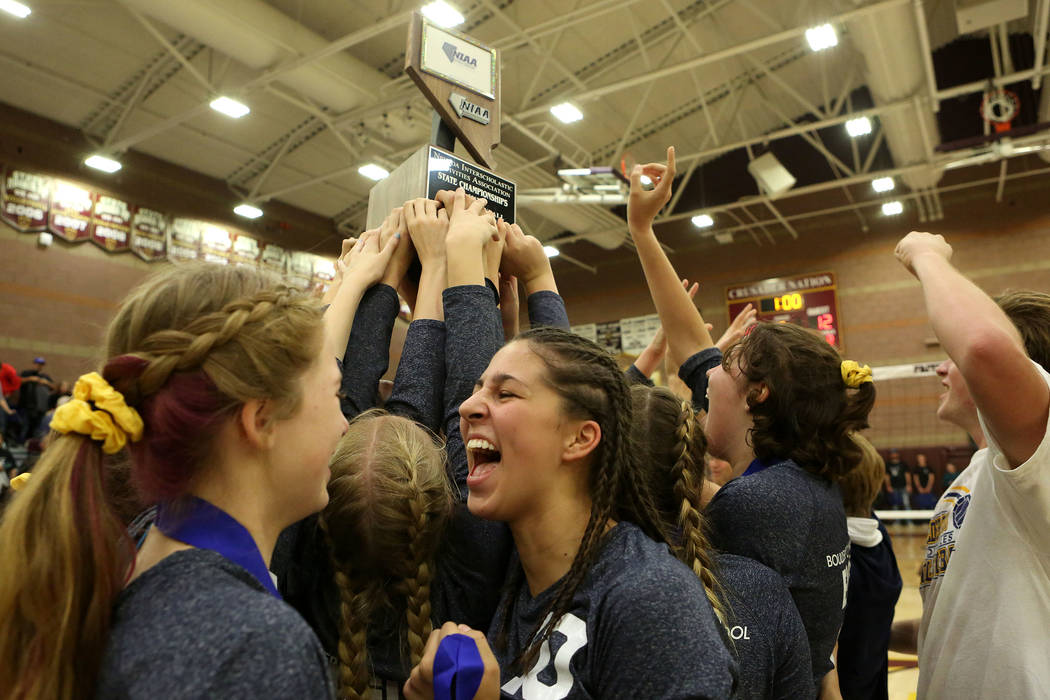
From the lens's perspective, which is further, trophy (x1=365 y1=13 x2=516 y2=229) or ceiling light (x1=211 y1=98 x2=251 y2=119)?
ceiling light (x1=211 y1=98 x2=251 y2=119)

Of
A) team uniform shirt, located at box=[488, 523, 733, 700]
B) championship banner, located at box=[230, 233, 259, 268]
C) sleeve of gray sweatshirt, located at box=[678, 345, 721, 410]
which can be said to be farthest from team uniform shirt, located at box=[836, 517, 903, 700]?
championship banner, located at box=[230, 233, 259, 268]

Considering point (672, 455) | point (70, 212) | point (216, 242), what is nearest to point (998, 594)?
point (672, 455)

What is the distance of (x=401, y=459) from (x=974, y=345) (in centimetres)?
97

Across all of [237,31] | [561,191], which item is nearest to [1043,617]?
[237,31]

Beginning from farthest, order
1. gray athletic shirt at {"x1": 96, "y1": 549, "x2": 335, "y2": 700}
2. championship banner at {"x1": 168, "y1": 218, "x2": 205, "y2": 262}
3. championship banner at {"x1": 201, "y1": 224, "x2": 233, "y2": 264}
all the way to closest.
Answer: championship banner at {"x1": 201, "y1": 224, "x2": 233, "y2": 264}
championship banner at {"x1": 168, "y1": 218, "x2": 205, "y2": 262}
gray athletic shirt at {"x1": 96, "y1": 549, "x2": 335, "y2": 700}

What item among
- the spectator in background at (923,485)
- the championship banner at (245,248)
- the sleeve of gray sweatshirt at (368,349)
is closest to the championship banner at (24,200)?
the championship banner at (245,248)

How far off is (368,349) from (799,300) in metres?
11.7

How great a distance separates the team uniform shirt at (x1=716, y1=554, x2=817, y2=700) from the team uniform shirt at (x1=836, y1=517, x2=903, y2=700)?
2.08 ft

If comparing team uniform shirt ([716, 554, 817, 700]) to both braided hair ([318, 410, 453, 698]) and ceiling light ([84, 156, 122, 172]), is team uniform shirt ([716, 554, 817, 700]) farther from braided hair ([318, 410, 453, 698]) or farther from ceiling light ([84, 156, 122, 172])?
ceiling light ([84, 156, 122, 172])

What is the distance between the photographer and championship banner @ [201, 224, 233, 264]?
1110cm

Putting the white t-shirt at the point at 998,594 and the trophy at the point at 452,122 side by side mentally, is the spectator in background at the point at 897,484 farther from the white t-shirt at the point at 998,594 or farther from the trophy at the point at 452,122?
the trophy at the point at 452,122

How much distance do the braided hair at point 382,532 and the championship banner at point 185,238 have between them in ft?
35.5

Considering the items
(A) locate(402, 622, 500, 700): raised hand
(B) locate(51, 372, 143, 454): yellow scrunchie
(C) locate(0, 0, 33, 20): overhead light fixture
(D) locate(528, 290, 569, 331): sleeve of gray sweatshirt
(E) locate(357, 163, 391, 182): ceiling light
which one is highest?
(C) locate(0, 0, 33, 20): overhead light fixture

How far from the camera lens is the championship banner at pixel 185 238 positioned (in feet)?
35.4
